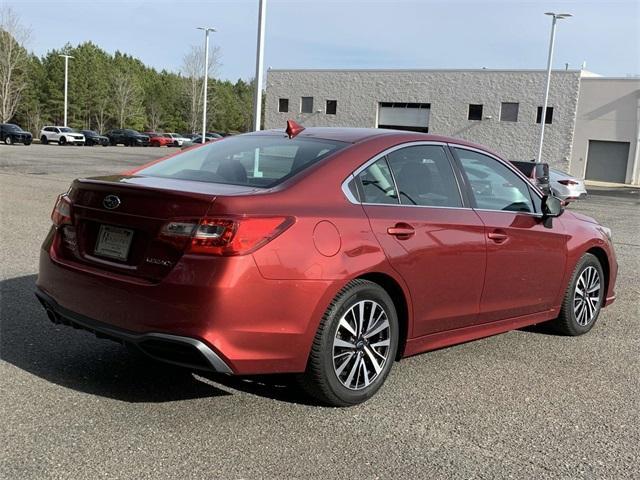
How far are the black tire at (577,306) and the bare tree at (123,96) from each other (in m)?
84.6

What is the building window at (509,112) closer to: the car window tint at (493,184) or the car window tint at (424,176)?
the car window tint at (493,184)

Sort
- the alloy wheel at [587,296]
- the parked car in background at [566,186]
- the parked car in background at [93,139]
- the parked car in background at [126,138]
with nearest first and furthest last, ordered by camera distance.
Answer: the alloy wheel at [587,296], the parked car in background at [566,186], the parked car in background at [93,139], the parked car in background at [126,138]

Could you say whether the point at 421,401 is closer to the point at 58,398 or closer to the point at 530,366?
the point at 530,366

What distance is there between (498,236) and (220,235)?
2187 millimetres

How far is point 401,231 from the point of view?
157 inches

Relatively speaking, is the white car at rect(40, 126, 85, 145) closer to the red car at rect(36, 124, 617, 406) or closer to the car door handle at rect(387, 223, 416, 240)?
the red car at rect(36, 124, 617, 406)

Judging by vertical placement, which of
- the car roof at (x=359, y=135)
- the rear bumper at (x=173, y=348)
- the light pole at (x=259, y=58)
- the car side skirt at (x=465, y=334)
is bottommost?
the car side skirt at (x=465, y=334)

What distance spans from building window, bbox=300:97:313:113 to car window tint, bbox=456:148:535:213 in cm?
4928

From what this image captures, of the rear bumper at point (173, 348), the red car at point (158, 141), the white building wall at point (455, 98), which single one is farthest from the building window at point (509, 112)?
the rear bumper at point (173, 348)

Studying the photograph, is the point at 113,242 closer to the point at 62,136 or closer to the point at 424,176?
the point at 424,176

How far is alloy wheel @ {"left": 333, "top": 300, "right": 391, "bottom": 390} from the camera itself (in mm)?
3771

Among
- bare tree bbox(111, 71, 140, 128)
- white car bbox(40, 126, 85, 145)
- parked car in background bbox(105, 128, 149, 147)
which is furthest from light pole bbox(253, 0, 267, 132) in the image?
bare tree bbox(111, 71, 140, 128)

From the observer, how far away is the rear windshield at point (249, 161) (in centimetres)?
394

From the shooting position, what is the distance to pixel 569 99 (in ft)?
141
